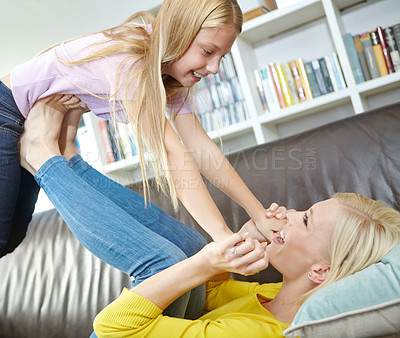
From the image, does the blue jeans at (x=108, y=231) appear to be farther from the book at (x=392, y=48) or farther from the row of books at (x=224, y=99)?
the book at (x=392, y=48)

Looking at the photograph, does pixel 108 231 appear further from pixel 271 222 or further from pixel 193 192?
pixel 271 222

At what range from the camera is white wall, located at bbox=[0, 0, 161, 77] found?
3.10m

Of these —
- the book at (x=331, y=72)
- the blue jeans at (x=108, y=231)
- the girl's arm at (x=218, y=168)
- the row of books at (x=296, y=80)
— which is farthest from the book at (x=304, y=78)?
the blue jeans at (x=108, y=231)

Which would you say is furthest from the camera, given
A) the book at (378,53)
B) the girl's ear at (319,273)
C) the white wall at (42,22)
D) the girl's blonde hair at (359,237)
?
the white wall at (42,22)

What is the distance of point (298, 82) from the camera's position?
2654 millimetres

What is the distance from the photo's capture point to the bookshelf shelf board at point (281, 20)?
2529 mm

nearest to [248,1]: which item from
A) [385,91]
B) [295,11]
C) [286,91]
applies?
[295,11]

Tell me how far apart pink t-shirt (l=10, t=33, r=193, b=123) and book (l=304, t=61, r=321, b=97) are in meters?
1.67

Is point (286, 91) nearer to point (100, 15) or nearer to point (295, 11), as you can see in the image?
point (295, 11)

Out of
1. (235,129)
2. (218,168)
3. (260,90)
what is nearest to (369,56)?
(260,90)

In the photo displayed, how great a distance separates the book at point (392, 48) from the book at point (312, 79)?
0.41 metres

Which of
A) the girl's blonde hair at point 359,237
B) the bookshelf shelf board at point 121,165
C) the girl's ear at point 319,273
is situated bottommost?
the girl's ear at point 319,273

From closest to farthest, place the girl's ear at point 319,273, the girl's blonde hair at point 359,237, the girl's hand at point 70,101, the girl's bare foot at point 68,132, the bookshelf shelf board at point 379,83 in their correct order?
the girl's blonde hair at point 359,237 → the girl's ear at point 319,273 → the girl's hand at point 70,101 → the girl's bare foot at point 68,132 → the bookshelf shelf board at point 379,83

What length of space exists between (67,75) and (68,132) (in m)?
0.24
